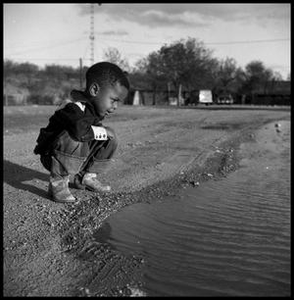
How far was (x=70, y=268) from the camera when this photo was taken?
7.85 ft

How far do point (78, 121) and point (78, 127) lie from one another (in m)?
0.05

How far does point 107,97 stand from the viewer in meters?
3.60

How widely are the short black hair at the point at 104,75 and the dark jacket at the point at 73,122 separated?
6.6 inches

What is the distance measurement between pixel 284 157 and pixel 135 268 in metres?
5.03

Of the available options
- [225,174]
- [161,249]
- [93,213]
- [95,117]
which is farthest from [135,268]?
[225,174]

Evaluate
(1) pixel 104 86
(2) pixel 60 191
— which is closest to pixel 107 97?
(1) pixel 104 86

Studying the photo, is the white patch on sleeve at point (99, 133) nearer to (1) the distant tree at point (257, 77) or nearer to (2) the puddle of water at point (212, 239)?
(2) the puddle of water at point (212, 239)

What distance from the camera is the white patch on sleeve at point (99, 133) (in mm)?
3571

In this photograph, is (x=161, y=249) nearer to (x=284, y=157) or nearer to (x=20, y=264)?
(x=20, y=264)

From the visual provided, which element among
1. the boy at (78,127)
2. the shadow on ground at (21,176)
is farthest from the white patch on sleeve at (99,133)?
the shadow on ground at (21,176)

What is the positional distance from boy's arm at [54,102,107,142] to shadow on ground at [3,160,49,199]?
29.8 inches

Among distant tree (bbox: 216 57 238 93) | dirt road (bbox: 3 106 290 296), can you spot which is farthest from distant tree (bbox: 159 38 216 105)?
dirt road (bbox: 3 106 290 296)

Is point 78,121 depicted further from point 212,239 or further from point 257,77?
point 257,77

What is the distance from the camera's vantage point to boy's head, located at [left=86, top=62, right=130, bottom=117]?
3.59m
